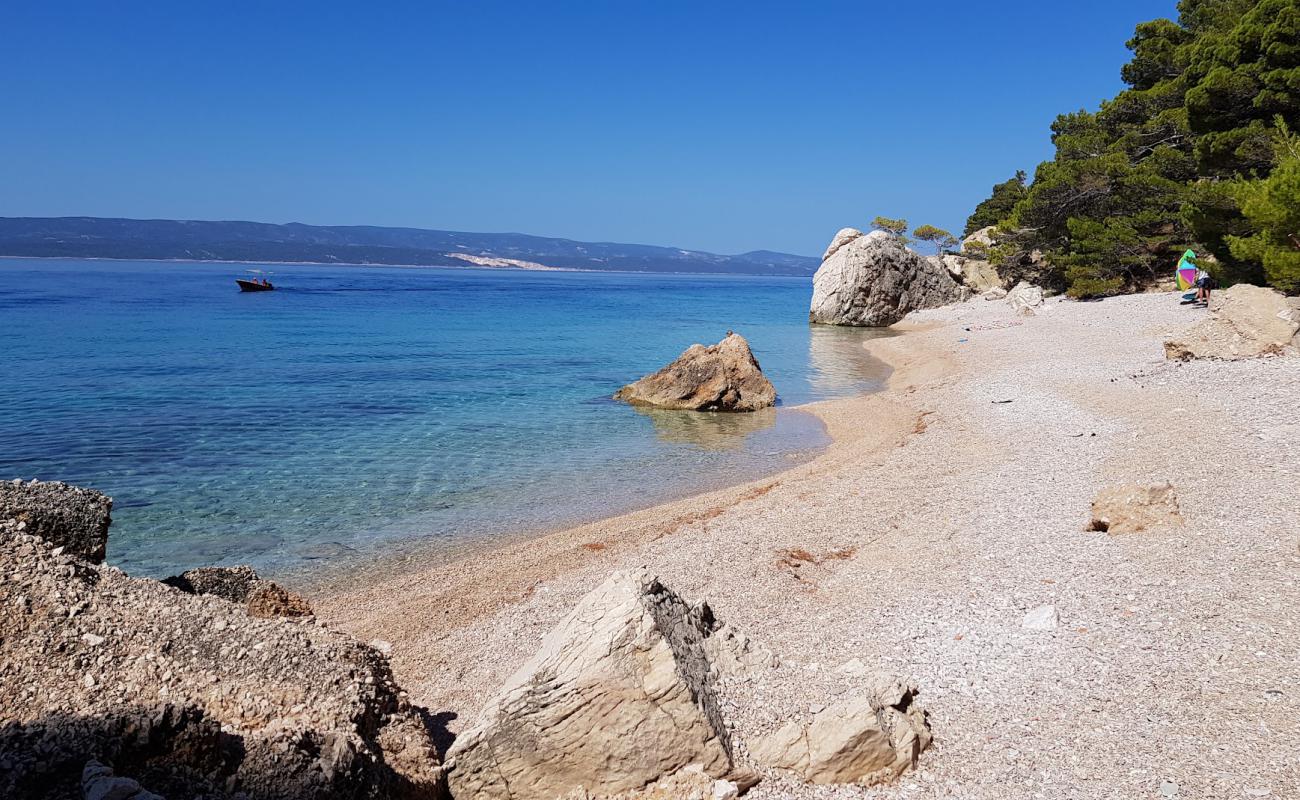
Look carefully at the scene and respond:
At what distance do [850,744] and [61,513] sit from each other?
523cm

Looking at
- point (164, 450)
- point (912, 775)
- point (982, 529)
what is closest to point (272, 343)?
point (164, 450)

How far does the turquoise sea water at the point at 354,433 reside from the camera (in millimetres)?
12648

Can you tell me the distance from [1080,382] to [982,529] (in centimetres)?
1124

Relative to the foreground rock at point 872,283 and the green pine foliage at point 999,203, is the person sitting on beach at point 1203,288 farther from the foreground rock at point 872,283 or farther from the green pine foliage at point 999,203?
the green pine foliage at point 999,203

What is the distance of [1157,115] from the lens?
3747cm

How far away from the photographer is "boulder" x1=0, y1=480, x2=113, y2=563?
530 cm

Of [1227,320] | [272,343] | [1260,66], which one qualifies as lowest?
[272,343]

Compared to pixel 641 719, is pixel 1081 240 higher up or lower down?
higher up

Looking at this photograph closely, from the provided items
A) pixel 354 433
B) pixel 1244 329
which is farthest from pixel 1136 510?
pixel 354 433

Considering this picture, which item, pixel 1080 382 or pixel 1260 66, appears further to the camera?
pixel 1260 66

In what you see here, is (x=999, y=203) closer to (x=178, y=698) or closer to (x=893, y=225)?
(x=893, y=225)

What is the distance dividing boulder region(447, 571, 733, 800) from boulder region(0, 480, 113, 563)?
2836 mm

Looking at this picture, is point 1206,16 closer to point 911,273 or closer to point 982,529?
point 911,273

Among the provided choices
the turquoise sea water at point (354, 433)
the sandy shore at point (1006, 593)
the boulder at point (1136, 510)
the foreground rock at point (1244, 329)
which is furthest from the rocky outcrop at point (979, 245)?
the boulder at point (1136, 510)
